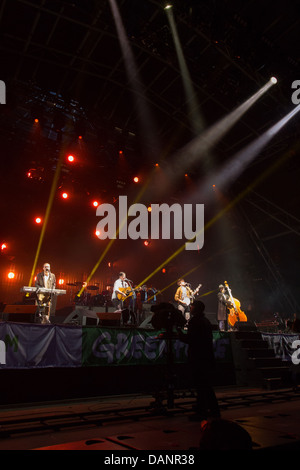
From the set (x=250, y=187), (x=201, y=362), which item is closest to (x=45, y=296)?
(x=201, y=362)

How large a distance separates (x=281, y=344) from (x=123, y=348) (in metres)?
6.07

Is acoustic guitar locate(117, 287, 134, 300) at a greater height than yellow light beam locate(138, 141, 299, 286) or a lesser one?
lesser

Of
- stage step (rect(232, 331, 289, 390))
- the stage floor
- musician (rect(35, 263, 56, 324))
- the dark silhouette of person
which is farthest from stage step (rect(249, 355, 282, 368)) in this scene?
musician (rect(35, 263, 56, 324))

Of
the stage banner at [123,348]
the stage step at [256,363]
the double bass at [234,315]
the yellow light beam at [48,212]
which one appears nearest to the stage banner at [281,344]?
the stage step at [256,363]

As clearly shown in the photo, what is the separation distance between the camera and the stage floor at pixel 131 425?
2711mm

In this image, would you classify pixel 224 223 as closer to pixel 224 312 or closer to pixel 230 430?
pixel 224 312

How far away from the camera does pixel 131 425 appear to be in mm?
4512

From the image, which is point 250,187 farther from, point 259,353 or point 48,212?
point 48,212

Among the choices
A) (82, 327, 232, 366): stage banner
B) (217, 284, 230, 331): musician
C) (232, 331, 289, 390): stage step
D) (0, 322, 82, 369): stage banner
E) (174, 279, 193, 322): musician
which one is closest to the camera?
(0, 322, 82, 369): stage banner

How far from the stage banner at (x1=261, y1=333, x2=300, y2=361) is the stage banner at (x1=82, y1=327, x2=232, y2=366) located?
3.69 m

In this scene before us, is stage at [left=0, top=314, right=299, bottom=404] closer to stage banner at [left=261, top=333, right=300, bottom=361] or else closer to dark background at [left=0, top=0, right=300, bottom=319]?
stage banner at [left=261, top=333, right=300, bottom=361]

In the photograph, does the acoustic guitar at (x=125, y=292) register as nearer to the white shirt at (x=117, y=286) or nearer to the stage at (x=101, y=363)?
the white shirt at (x=117, y=286)

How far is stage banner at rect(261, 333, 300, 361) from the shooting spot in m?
9.98

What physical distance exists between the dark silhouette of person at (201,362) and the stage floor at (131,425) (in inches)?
15.2
